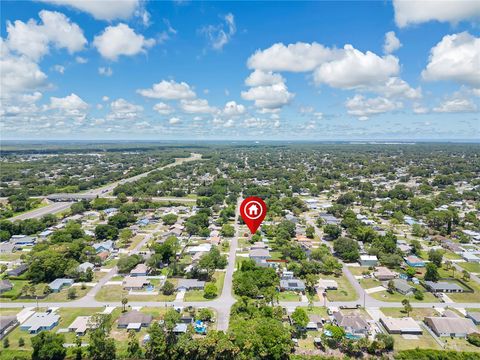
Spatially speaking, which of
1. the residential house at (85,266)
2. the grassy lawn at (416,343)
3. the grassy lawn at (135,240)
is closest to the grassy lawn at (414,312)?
the grassy lawn at (416,343)

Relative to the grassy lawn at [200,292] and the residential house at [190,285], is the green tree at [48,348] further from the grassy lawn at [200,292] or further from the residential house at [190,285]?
the residential house at [190,285]

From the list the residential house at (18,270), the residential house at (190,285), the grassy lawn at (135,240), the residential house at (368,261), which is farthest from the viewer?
the grassy lawn at (135,240)

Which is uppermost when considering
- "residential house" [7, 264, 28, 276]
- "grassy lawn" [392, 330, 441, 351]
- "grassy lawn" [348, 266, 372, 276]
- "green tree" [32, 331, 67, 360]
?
"green tree" [32, 331, 67, 360]

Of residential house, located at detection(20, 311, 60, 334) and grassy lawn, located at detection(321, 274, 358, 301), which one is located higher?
residential house, located at detection(20, 311, 60, 334)

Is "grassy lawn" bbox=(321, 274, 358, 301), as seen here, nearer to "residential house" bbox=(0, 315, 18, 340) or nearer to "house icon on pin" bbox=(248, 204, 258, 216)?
"house icon on pin" bbox=(248, 204, 258, 216)

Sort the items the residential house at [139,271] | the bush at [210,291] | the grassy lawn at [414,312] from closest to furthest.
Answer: the grassy lawn at [414,312], the bush at [210,291], the residential house at [139,271]

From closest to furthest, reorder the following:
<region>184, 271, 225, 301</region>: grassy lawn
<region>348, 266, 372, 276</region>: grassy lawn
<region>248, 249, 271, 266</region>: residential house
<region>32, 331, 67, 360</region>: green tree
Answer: <region>32, 331, 67, 360</region>: green tree → <region>184, 271, 225, 301</region>: grassy lawn → <region>348, 266, 372, 276</region>: grassy lawn → <region>248, 249, 271, 266</region>: residential house

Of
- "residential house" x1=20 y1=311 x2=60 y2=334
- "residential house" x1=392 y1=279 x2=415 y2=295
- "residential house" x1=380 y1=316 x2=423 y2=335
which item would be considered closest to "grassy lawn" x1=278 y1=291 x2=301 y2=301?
"residential house" x1=380 y1=316 x2=423 y2=335

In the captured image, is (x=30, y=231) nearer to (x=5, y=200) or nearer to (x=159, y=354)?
(x=5, y=200)

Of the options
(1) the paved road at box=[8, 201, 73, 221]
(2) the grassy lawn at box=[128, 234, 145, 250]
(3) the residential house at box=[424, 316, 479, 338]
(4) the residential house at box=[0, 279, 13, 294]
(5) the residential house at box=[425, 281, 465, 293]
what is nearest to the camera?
(3) the residential house at box=[424, 316, 479, 338]
